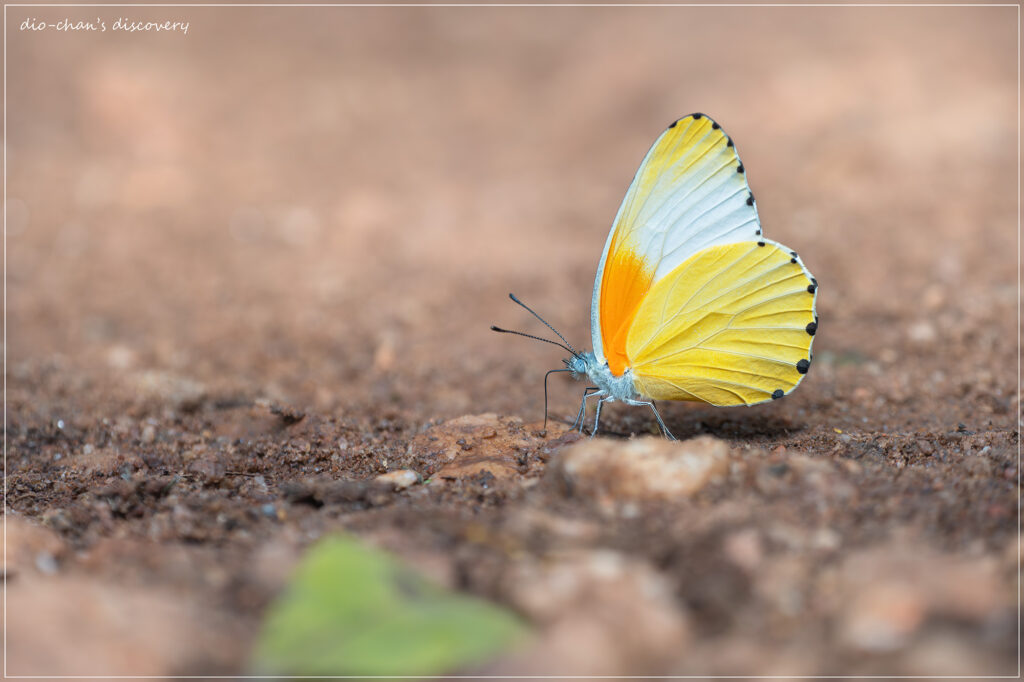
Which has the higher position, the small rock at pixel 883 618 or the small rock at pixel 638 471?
the small rock at pixel 638 471

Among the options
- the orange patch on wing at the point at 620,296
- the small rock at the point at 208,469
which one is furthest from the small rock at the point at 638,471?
the small rock at the point at 208,469

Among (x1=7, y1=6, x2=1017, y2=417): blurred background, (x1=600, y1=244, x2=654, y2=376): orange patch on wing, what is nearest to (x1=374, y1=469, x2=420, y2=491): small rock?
(x1=600, y1=244, x2=654, y2=376): orange patch on wing

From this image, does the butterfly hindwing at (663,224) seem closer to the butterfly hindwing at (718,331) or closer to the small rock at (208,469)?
the butterfly hindwing at (718,331)

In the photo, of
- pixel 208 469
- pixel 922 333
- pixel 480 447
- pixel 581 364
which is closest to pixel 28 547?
pixel 208 469

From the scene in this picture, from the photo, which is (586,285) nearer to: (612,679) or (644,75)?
(644,75)

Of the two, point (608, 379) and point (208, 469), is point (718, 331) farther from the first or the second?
point (208, 469)

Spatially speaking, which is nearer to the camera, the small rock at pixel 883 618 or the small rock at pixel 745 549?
the small rock at pixel 883 618

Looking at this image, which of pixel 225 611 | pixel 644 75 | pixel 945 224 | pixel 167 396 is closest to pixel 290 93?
pixel 644 75

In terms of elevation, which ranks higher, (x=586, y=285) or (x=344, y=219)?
(x=344, y=219)

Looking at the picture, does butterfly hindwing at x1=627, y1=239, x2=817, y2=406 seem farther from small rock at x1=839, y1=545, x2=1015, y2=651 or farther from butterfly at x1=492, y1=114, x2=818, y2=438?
small rock at x1=839, y1=545, x2=1015, y2=651
